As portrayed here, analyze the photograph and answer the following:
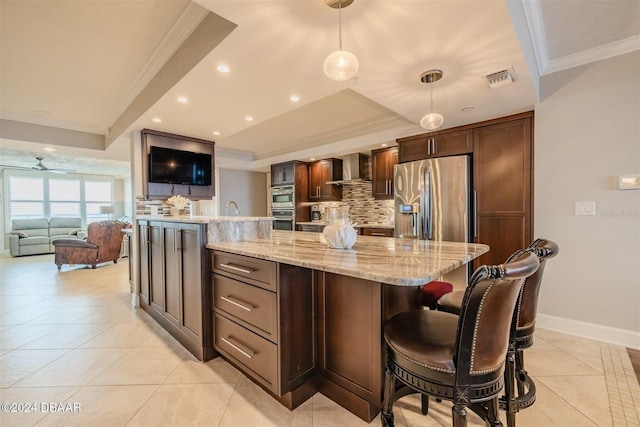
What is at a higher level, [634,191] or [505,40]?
[505,40]

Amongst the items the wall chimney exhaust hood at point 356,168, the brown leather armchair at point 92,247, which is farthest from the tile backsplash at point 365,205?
the brown leather armchair at point 92,247

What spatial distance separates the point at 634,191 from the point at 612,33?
1286mm

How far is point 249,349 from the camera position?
5.65ft

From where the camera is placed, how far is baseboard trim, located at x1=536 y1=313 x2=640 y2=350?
223 cm

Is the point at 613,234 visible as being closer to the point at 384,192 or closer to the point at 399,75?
the point at 399,75

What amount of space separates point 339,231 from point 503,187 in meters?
2.25

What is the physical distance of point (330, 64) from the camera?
1.42m

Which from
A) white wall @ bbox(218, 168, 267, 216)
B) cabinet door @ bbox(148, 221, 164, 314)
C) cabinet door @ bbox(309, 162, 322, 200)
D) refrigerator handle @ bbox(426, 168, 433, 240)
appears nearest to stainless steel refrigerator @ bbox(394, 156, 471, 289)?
refrigerator handle @ bbox(426, 168, 433, 240)

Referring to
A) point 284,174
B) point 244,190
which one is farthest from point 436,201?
point 244,190

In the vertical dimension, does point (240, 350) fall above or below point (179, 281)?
below

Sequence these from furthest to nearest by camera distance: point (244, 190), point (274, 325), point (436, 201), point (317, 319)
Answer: point (244, 190) < point (436, 201) < point (317, 319) < point (274, 325)

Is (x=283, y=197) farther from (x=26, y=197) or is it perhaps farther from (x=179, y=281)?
(x=26, y=197)

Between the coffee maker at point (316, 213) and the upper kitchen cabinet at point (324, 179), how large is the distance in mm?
262

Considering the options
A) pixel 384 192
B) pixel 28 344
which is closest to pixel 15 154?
pixel 28 344
